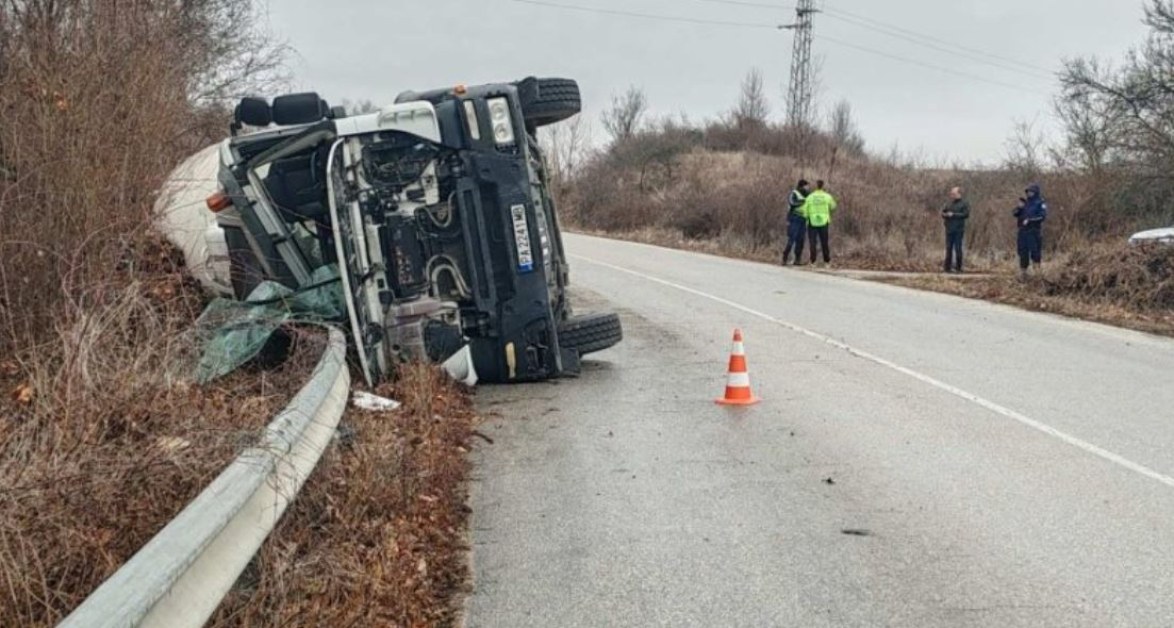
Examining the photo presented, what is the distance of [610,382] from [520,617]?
498 cm

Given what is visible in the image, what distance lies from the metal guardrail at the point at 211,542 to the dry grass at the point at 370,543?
9.4 inches

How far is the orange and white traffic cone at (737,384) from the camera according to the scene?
7961 millimetres

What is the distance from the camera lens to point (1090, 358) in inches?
402

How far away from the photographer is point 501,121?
8.37m

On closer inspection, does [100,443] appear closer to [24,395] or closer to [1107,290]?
[24,395]

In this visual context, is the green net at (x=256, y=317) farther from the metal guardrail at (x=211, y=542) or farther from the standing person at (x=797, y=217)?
the standing person at (x=797, y=217)

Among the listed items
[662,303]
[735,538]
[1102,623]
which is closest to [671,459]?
[735,538]

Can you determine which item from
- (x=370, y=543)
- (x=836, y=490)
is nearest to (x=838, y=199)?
(x=836, y=490)

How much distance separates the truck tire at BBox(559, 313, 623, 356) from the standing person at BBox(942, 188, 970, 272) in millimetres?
14018

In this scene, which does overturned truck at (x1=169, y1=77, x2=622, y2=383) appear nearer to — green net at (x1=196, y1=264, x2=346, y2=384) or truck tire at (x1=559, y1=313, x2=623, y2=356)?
green net at (x1=196, y1=264, x2=346, y2=384)

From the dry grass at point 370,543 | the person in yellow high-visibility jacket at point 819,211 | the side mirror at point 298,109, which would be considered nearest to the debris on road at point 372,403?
the dry grass at point 370,543

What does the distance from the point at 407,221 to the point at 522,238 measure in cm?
96

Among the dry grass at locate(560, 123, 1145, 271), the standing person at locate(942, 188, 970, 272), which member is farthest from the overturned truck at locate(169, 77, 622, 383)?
the dry grass at locate(560, 123, 1145, 271)

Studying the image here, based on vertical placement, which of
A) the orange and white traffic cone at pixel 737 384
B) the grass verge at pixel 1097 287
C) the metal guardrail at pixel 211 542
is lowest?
the grass verge at pixel 1097 287
